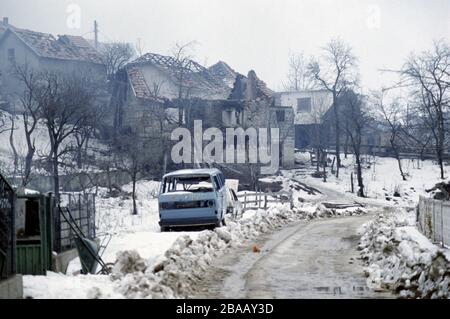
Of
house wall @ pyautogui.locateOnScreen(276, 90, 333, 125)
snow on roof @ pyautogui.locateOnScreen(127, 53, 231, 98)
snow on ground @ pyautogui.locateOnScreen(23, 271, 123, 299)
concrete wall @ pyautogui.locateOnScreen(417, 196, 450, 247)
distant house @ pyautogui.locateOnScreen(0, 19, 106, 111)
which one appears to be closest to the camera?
snow on ground @ pyautogui.locateOnScreen(23, 271, 123, 299)

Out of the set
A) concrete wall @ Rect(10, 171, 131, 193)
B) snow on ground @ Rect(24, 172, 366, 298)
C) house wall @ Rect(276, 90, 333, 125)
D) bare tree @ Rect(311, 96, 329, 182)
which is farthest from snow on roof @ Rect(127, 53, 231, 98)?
snow on ground @ Rect(24, 172, 366, 298)

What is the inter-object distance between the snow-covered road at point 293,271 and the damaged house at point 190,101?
58.1ft

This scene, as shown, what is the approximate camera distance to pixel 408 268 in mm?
7535

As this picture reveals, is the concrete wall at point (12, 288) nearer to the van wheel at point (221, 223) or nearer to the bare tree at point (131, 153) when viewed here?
the van wheel at point (221, 223)

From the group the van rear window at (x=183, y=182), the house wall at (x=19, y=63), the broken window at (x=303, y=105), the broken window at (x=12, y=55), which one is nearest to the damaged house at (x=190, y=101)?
the house wall at (x=19, y=63)

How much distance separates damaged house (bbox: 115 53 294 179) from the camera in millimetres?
31439

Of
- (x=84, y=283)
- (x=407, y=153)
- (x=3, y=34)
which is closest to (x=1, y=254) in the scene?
(x=84, y=283)

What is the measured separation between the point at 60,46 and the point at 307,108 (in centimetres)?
2505

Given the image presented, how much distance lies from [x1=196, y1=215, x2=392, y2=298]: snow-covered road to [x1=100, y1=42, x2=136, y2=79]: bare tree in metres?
24.4

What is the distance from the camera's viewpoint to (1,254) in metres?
6.09

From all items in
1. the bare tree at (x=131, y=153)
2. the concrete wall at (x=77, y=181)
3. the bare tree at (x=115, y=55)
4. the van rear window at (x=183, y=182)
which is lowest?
the concrete wall at (x=77, y=181)

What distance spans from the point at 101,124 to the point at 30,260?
23.1 metres

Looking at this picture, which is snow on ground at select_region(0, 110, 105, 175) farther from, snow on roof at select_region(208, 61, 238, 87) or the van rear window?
snow on roof at select_region(208, 61, 238, 87)

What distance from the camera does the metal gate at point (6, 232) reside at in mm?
6078
